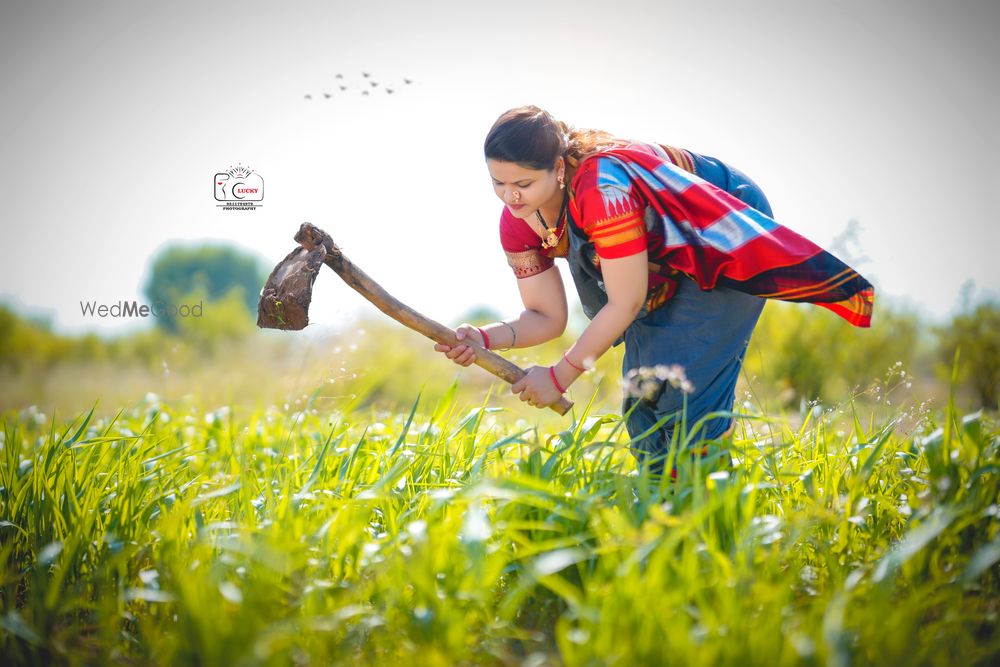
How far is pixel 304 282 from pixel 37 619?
3.46 ft

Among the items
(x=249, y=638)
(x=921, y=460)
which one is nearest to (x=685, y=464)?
(x=921, y=460)

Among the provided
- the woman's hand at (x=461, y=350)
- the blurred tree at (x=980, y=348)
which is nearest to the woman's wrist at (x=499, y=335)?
the woman's hand at (x=461, y=350)

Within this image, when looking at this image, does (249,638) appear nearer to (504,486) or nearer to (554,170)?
(504,486)

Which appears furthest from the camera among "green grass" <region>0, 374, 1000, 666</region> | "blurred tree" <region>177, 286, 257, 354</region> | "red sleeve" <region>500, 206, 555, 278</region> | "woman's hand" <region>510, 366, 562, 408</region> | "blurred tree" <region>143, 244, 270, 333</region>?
"blurred tree" <region>143, 244, 270, 333</region>

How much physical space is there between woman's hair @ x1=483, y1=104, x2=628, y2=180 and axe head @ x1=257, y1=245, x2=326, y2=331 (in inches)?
24.2

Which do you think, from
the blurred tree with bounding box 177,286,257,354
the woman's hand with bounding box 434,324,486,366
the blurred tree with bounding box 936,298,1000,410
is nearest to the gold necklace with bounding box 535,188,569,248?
the woman's hand with bounding box 434,324,486,366

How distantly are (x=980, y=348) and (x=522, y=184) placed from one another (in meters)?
5.45

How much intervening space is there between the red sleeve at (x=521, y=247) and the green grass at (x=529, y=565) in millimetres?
739

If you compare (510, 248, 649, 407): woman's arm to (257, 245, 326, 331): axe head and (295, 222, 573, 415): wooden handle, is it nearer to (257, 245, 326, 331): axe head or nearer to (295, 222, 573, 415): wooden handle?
(295, 222, 573, 415): wooden handle

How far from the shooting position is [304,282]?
85.1 inches

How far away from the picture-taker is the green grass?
139cm

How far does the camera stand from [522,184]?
2.22 metres

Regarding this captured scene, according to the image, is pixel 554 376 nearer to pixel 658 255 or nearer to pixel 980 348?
pixel 658 255

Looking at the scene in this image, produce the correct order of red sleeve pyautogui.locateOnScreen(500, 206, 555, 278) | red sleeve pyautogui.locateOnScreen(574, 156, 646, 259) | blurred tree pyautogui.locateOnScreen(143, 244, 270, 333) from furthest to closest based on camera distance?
1. blurred tree pyautogui.locateOnScreen(143, 244, 270, 333)
2. red sleeve pyautogui.locateOnScreen(500, 206, 555, 278)
3. red sleeve pyautogui.locateOnScreen(574, 156, 646, 259)
